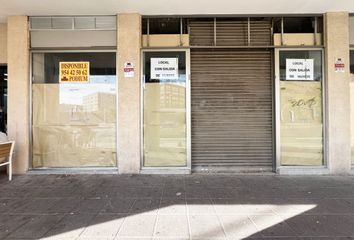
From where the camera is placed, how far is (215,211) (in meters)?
4.57

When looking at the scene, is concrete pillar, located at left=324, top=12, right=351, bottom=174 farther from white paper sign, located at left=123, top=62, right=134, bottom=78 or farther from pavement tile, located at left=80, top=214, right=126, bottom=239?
pavement tile, located at left=80, top=214, right=126, bottom=239

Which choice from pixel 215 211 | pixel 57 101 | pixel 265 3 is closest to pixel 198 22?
pixel 265 3

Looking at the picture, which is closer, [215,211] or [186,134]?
[215,211]

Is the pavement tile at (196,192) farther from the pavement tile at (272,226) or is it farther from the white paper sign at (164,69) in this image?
the white paper sign at (164,69)

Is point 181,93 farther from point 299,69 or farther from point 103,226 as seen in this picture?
point 103,226

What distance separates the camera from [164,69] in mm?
7164

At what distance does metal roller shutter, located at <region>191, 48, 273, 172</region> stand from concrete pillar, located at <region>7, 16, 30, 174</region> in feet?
12.5

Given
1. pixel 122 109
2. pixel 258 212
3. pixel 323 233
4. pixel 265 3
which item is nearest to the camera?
pixel 323 233

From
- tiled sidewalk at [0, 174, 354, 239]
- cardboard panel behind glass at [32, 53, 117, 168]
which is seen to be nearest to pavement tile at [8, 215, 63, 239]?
tiled sidewalk at [0, 174, 354, 239]

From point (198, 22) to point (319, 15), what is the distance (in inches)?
108

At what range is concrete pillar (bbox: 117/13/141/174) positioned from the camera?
698 cm

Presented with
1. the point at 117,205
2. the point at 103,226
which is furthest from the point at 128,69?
the point at 103,226

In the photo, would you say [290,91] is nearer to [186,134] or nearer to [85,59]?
[186,134]

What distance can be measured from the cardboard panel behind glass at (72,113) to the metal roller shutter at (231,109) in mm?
2034
